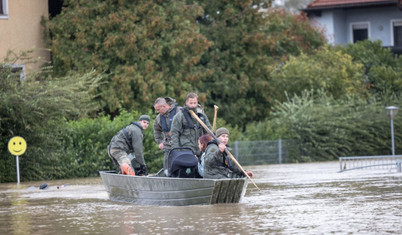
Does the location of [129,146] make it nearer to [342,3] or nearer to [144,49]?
[144,49]

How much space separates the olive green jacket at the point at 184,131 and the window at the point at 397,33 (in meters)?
39.1

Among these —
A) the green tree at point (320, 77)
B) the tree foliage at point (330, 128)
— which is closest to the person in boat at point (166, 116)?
the tree foliage at point (330, 128)

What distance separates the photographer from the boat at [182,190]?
15609 millimetres

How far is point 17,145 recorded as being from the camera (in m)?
26.2

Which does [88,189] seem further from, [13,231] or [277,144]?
[277,144]

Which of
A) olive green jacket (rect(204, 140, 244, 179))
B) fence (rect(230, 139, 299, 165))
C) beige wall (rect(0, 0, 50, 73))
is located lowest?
fence (rect(230, 139, 299, 165))

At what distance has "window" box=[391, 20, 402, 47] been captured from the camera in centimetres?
5422

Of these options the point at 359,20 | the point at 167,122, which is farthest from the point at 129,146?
the point at 359,20

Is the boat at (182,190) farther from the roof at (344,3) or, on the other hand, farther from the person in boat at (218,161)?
the roof at (344,3)

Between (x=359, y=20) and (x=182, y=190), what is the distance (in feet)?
136

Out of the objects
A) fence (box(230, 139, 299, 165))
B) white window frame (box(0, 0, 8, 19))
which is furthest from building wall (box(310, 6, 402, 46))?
white window frame (box(0, 0, 8, 19))

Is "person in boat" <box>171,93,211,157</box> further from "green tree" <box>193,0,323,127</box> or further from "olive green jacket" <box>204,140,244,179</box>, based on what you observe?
"green tree" <box>193,0,323,127</box>

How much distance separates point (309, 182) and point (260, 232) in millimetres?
10255

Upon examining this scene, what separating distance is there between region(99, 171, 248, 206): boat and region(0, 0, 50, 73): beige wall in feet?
54.0
